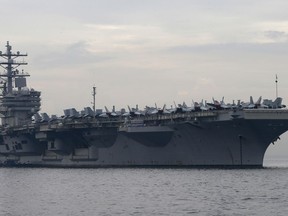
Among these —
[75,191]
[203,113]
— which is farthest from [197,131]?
[75,191]

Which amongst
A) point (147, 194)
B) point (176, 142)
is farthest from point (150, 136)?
point (147, 194)

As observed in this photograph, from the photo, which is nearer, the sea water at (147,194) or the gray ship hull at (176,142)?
the sea water at (147,194)

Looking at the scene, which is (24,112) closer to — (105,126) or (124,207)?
(105,126)

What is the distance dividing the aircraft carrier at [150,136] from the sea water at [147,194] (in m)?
2.00

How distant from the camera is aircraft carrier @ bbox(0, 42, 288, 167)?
2255 inches

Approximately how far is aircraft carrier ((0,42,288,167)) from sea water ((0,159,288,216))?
1997mm

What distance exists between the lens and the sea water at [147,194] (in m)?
35.4

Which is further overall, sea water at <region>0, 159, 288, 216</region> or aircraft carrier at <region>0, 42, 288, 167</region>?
aircraft carrier at <region>0, 42, 288, 167</region>

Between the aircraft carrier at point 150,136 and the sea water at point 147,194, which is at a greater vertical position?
the aircraft carrier at point 150,136

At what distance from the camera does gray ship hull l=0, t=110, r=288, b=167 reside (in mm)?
56906

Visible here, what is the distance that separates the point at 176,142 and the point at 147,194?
1890 centimetres

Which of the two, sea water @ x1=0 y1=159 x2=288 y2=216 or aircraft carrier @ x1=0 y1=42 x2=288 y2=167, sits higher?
aircraft carrier @ x1=0 y1=42 x2=288 y2=167

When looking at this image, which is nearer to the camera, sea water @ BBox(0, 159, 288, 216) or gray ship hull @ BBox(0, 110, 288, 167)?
sea water @ BBox(0, 159, 288, 216)

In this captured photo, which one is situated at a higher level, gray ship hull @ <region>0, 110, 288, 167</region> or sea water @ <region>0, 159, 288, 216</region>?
gray ship hull @ <region>0, 110, 288, 167</region>
